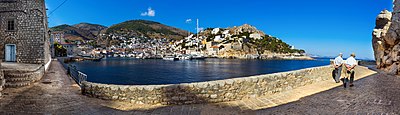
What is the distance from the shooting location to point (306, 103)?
23.9ft

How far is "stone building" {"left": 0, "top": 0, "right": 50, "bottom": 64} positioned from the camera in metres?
16.5

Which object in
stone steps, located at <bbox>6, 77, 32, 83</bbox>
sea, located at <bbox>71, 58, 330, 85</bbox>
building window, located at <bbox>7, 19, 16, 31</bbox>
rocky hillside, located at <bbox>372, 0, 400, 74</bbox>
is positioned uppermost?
building window, located at <bbox>7, 19, 16, 31</bbox>

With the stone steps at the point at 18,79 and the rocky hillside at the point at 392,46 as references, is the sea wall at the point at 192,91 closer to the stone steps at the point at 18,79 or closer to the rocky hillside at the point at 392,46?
the stone steps at the point at 18,79

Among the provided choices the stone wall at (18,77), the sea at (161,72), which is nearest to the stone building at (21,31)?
the stone wall at (18,77)

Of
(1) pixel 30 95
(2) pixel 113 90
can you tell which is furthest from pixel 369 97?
(1) pixel 30 95

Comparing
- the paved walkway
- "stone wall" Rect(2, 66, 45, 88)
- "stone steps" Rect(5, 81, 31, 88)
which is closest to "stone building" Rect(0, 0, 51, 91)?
"stone wall" Rect(2, 66, 45, 88)

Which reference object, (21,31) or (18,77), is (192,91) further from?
(21,31)

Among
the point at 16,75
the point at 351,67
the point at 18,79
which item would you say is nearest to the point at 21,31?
the point at 16,75

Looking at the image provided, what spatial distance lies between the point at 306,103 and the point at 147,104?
574cm

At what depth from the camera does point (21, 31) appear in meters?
16.7

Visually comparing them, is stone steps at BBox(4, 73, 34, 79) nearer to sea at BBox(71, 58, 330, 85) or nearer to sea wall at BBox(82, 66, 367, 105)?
sea wall at BBox(82, 66, 367, 105)

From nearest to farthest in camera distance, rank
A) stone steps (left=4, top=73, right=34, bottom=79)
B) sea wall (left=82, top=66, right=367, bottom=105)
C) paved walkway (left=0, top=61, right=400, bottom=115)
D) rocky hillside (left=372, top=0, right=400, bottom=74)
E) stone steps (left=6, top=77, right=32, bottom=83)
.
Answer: paved walkway (left=0, top=61, right=400, bottom=115) → sea wall (left=82, top=66, right=367, bottom=105) → stone steps (left=6, top=77, right=32, bottom=83) → stone steps (left=4, top=73, right=34, bottom=79) → rocky hillside (left=372, top=0, right=400, bottom=74)

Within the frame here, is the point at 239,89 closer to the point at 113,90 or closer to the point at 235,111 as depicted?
the point at 235,111

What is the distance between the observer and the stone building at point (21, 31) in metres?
16.5
